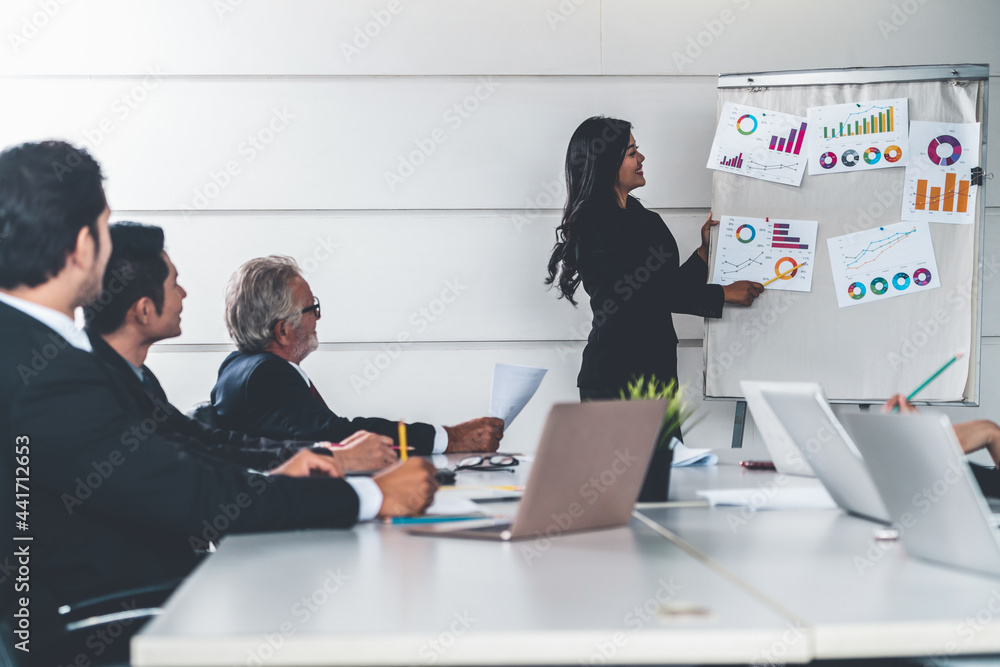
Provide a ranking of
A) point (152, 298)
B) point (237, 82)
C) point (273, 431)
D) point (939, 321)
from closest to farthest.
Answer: point (152, 298)
point (273, 431)
point (939, 321)
point (237, 82)

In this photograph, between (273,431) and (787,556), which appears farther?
(273,431)

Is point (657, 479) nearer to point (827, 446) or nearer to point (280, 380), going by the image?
point (827, 446)

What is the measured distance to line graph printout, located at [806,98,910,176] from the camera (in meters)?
3.29

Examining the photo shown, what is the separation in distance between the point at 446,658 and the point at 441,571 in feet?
0.84

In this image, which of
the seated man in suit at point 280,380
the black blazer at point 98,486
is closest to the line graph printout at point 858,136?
the seated man in suit at point 280,380

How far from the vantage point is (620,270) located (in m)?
3.16

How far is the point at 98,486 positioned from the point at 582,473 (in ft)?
2.20

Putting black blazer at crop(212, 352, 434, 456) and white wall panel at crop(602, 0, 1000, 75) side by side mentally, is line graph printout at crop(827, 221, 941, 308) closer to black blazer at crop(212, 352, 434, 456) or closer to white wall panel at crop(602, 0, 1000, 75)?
white wall panel at crop(602, 0, 1000, 75)

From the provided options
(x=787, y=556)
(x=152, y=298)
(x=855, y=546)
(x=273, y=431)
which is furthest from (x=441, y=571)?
(x=273, y=431)

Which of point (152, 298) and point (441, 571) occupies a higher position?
point (152, 298)

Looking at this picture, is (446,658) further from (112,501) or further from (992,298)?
(992,298)

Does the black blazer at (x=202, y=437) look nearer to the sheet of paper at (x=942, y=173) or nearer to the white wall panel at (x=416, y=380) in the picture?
the white wall panel at (x=416, y=380)

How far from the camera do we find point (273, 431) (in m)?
2.46

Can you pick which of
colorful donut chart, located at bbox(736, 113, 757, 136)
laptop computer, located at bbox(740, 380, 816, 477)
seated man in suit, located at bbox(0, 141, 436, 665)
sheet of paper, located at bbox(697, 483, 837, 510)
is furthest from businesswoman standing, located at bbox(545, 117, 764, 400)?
seated man in suit, located at bbox(0, 141, 436, 665)
